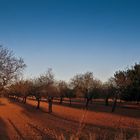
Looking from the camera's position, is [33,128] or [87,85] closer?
[33,128]

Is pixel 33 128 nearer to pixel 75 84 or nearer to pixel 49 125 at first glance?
pixel 49 125

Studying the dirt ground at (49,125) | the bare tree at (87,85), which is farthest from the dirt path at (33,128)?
the bare tree at (87,85)

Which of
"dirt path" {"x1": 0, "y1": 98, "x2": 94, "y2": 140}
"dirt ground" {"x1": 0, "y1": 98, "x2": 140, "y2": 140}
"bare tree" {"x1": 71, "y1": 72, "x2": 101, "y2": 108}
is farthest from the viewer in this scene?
"bare tree" {"x1": 71, "y1": 72, "x2": 101, "y2": 108}

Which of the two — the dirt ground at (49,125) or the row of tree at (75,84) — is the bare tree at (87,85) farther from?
the dirt ground at (49,125)

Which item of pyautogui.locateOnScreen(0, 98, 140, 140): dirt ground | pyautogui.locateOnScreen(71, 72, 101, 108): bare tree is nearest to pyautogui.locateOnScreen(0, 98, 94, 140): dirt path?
pyautogui.locateOnScreen(0, 98, 140, 140): dirt ground

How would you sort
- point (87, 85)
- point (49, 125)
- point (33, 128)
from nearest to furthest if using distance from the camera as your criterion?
point (33, 128) < point (49, 125) < point (87, 85)

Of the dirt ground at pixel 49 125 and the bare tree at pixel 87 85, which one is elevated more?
the bare tree at pixel 87 85

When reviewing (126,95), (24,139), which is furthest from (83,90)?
(24,139)

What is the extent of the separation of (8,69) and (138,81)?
119ft

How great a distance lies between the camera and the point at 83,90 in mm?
71125

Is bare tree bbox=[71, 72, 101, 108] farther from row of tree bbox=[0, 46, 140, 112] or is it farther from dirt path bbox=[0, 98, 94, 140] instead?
dirt path bbox=[0, 98, 94, 140]

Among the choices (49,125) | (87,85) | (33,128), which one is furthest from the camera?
(87,85)

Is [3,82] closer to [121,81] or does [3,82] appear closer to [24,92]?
[121,81]

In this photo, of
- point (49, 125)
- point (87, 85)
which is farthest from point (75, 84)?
point (49, 125)
